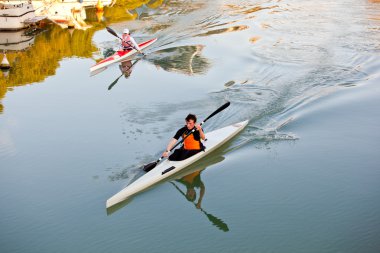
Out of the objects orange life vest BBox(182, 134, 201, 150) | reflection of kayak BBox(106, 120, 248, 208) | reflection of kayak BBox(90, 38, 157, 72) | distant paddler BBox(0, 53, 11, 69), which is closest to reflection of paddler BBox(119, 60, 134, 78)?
reflection of kayak BBox(90, 38, 157, 72)

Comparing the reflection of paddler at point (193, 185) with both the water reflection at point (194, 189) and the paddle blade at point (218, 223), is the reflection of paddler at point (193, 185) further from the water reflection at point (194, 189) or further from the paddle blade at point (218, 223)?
the paddle blade at point (218, 223)

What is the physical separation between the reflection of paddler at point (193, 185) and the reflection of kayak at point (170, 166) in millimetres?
304

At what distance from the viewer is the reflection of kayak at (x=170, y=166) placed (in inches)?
443

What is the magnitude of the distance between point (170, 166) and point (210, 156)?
1.69 m

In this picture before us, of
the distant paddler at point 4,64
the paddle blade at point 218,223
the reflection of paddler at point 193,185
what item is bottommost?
the distant paddler at point 4,64

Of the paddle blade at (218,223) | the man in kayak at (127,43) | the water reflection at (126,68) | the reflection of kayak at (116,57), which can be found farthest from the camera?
the man in kayak at (127,43)

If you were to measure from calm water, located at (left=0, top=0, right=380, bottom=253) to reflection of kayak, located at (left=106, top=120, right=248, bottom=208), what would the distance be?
258 mm

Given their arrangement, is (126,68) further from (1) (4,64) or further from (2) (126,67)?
(1) (4,64)

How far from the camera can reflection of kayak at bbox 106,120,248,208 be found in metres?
11.2

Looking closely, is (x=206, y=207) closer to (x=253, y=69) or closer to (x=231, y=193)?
(x=231, y=193)

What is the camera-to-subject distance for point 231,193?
1188 cm

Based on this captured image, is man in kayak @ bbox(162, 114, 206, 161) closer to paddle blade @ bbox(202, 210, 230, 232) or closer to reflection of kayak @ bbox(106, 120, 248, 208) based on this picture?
reflection of kayak @ bbox(106, 120, 248, 208)

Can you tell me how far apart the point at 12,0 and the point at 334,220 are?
26.4 m

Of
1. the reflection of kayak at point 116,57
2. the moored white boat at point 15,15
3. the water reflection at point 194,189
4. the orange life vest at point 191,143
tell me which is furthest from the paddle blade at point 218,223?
the moored white boat at point 15,15
